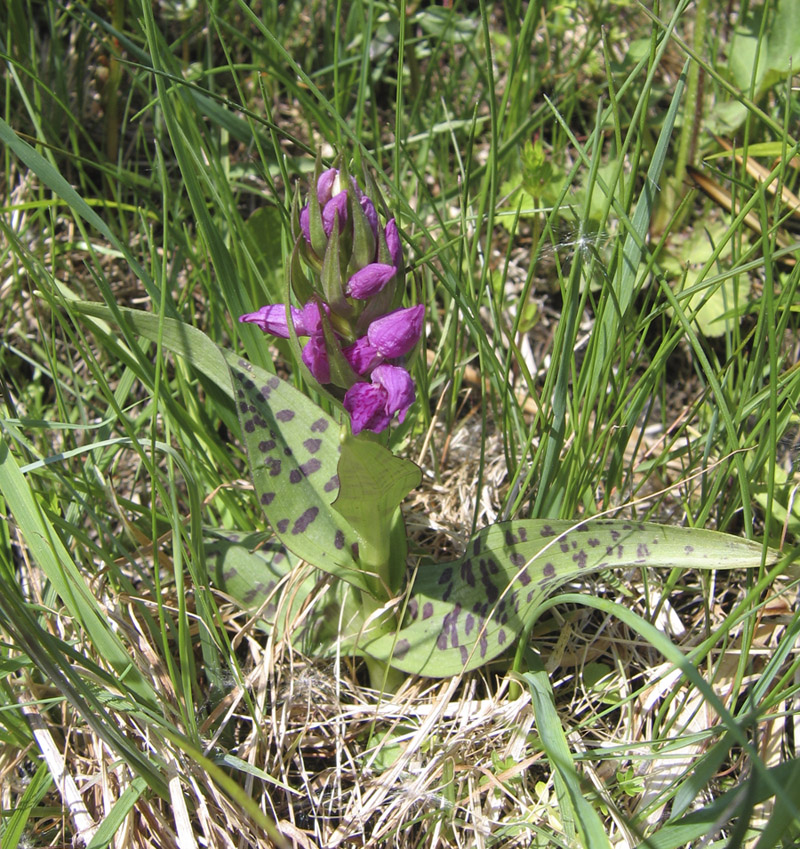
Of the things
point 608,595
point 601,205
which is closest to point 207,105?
point 601,205

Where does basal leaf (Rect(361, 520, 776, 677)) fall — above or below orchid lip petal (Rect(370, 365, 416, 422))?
below

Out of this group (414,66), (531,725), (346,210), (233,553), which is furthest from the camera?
(414,66)

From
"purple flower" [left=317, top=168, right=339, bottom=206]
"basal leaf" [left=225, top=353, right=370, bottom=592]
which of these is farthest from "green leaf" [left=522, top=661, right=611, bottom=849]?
"purple flower" [left=317, top=168, right=339, bottom=206]

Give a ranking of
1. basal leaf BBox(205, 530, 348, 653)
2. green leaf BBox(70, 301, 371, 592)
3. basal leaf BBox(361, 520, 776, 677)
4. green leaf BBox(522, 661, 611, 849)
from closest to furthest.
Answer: green leaf BBox(522, 661, 611, 849)
basal leaf BBox(361, 520, 776, 677)
green leaf BBox(70, 301, 371, 592)
basal leaf BBox(205, 530, 348, 653)

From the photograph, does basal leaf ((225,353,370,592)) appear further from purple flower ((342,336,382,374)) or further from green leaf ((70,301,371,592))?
purple flower ((342,336,382,374))

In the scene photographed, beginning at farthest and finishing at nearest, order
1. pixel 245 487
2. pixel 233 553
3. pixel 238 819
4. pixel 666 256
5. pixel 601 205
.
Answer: pixel 666 256 < pixel 601 205 < pixel 245 487 < pixel 233 553 < pixel 238 819

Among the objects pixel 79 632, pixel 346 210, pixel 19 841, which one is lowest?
pixel 19 841

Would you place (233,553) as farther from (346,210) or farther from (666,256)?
(666,256)

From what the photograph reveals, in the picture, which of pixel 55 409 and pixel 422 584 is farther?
pixel 55 409
